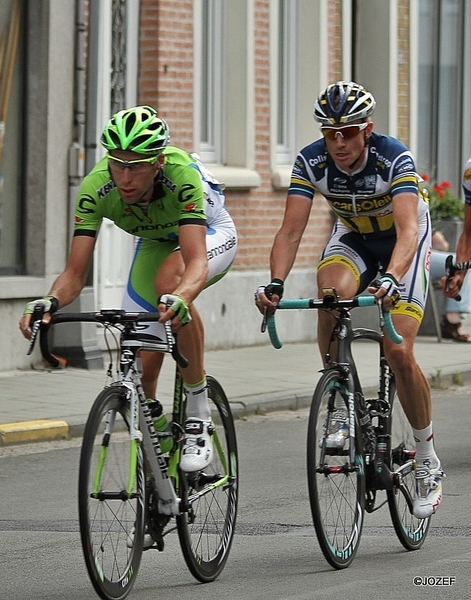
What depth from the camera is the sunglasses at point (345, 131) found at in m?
6.74

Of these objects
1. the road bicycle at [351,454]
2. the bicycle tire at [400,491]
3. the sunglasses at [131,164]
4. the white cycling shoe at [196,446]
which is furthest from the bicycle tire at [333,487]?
the sunglasses at [131,164]

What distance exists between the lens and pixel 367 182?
6855 millimetres

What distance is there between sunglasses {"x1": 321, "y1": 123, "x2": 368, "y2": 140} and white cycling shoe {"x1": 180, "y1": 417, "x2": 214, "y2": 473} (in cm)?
139

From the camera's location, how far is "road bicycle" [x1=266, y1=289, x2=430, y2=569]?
21.0ft

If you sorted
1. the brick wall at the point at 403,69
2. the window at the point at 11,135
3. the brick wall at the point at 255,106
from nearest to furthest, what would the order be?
the window at the point at 11,135, the brick wall at the point at 255,106, the brick wall at the point at 403,69

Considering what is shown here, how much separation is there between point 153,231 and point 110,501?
4.20 feet

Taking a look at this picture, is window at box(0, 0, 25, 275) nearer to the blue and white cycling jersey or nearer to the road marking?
the road marking

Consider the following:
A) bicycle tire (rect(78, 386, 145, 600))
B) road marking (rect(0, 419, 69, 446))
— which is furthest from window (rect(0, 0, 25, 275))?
bicycle tire (rect(78, 386, 145, 600))

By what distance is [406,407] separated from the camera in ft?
23.2

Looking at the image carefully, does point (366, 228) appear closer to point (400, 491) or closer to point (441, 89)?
point (400, 491)

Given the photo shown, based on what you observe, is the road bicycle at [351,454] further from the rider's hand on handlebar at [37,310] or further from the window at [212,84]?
the window at [212,84]

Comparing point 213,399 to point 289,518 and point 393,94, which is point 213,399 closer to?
point 289,518

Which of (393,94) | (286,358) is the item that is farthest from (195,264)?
(393,94)

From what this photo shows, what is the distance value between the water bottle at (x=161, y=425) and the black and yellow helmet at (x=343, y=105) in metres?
1.53
